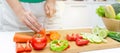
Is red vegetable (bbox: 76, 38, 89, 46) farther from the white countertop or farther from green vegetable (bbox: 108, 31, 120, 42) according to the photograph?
green vegetable (bbox: 108, 31, 120, 42)

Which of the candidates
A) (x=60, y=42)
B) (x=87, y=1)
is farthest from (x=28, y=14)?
(x=87, y=1)

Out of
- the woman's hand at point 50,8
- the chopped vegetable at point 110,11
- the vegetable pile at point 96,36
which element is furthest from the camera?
the woman's hand at point 50,8

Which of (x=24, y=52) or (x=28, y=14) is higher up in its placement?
(x=28, y=14)

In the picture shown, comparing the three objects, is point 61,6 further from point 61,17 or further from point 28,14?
point 28,14

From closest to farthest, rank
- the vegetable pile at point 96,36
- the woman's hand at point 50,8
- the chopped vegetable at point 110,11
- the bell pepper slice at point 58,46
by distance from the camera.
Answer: the bell pepper slice at point 58,46
the vegetable pile at point 96,36
the chopped vegetable at point 110,11
the woman's hand at point 50,8

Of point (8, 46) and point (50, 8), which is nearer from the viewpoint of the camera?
point (8, 46)

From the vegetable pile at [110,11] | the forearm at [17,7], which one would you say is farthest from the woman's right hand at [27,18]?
the vegetable pile at [110,11]

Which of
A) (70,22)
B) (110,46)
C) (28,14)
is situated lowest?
(70,22)

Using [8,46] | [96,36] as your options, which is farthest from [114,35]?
[8,46]

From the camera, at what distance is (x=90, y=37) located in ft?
4.03

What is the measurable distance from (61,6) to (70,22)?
22cm

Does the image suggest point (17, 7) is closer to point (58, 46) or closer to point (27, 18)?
point (27, 18)

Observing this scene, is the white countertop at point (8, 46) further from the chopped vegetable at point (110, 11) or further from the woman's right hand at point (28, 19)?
the chopped vegetable at point (110, 11)

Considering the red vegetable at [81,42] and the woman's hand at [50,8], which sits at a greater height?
the woman's hand at [50,8]
